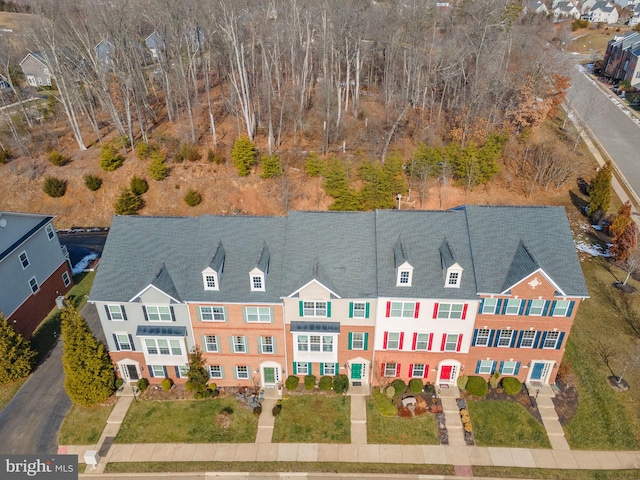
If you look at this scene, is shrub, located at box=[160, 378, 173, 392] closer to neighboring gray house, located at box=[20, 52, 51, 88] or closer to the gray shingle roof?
the gray shingle roof

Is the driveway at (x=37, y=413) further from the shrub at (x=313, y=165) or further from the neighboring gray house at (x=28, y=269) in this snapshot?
the shrub at (x=313, y=165)

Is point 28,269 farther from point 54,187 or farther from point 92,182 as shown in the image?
point 54,187

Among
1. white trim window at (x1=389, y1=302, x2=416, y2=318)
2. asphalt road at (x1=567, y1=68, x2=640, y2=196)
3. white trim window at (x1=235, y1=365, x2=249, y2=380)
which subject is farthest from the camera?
asphalt road at (x1=567, y1=68, x2=640, y2=196)

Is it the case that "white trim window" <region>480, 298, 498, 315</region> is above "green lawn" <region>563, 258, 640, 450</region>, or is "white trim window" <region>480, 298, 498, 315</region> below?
above

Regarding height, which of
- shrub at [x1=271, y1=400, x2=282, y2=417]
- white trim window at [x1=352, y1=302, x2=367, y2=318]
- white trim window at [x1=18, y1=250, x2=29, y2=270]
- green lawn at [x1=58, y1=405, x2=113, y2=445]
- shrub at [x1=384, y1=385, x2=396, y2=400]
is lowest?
green lawn at [x1=58, y1=405, x2=113, y2=445]

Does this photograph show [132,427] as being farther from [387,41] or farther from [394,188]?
[387,41]

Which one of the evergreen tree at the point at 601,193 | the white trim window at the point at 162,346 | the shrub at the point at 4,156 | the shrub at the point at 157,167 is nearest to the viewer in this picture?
the white trim window at the point at 162,346

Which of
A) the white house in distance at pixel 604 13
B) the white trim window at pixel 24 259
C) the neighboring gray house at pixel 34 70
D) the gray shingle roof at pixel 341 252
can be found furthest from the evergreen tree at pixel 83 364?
the white house in distance at pixel 604 13

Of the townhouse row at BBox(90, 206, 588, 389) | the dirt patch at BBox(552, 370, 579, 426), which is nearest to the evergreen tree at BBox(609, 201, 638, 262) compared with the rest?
the dirt patch at BBox(552, 370, 579, 426)

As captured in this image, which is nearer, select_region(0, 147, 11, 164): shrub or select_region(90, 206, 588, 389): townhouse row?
select_region(90, 206, 588, 389): townhouse row
